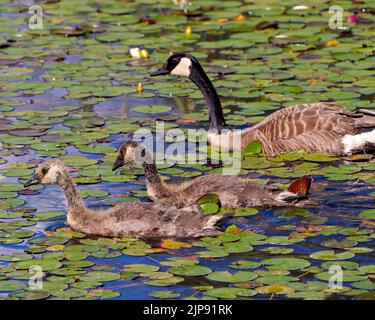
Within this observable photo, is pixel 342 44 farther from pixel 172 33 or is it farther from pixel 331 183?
pixel 331 183

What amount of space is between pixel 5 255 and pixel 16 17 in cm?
884

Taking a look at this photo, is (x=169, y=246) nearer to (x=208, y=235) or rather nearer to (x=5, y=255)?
(x=208, y=235)

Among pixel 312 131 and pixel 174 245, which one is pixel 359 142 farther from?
pixel 174 245

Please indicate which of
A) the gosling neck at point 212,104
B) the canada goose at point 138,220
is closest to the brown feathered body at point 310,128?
the gosling neck at point 212,104

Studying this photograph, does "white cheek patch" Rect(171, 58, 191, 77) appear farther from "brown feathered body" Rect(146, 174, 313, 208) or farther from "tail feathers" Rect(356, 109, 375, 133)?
"brown feathered body" Rect(146, 174, 313, 208)

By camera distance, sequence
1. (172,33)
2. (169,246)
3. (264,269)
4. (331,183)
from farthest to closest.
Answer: (172,33)
(331,183)
(169,246)
(264,269)

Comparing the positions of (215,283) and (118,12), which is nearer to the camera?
(215,283)

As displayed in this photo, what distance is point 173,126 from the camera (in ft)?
44.3

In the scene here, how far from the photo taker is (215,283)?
9219mm

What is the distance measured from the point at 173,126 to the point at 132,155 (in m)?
2.34

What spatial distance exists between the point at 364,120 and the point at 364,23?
489 centimetres

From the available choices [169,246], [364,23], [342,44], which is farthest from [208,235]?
[364,23]

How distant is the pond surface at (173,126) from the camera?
938 cm
